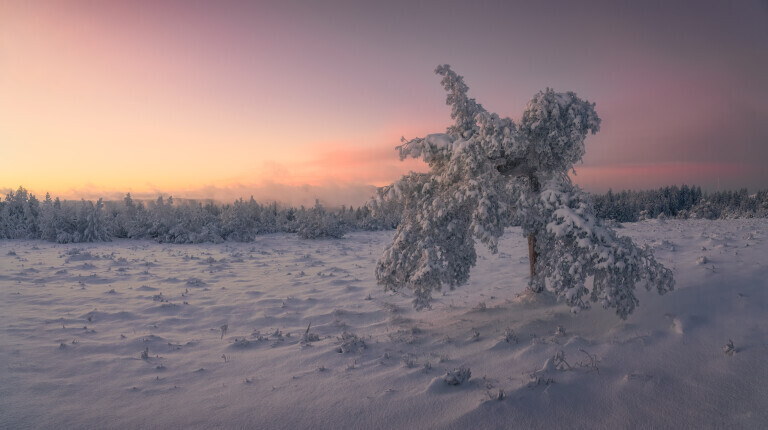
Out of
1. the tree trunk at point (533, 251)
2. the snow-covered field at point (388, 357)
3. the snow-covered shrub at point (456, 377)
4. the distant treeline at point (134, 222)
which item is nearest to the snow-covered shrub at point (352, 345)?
the snow-covered field at point (388, 357)

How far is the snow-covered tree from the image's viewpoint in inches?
280

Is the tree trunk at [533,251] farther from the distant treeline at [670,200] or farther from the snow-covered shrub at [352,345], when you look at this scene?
the distant treeline at [670,200]

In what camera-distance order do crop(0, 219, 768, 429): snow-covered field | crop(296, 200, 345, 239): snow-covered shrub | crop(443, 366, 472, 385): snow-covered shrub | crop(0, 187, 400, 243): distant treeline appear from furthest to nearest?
crop(296, 200, 345, 239): snow-covered shrub < crop(0, 187, 400, 243): distant treeline < crop(443, 366, 472, 385): snow-covered shrub < crop(0, 219, 768, 429): snow-covered field

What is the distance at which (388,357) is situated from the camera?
6820mm

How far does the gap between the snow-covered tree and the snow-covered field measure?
1.01 m

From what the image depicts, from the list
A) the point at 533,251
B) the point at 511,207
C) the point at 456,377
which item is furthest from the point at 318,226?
the point at 456,377

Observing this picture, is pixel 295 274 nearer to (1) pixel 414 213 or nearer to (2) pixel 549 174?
(1) pixel 414 213

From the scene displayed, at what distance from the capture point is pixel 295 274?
16953mm

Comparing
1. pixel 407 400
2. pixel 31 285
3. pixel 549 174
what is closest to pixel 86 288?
pixel 31 285

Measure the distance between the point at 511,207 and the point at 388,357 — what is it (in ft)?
15.3

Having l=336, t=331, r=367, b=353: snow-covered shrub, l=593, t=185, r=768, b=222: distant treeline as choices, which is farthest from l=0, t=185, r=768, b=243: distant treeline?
l=593, t=185, r=768, b=222: distant treeline

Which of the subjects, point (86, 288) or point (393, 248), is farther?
point (86, 288)

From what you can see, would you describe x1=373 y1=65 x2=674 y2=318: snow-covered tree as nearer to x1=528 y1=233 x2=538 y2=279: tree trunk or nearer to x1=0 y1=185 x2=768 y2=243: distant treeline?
x1=528 y1=233 x2=538 y2=279: tree trunk

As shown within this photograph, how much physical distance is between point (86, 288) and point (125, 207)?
3934cm
